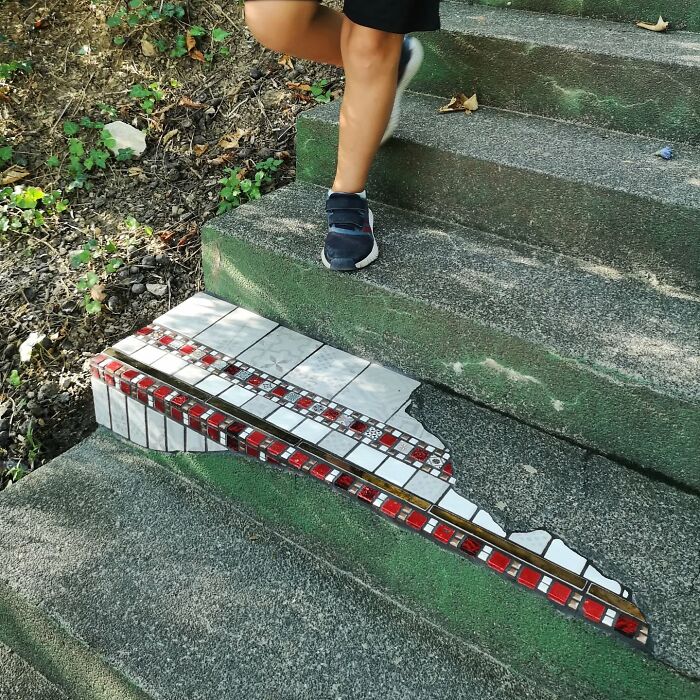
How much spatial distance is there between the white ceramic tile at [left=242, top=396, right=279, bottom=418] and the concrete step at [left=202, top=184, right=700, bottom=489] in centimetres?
31

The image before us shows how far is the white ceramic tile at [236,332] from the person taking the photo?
6.75ft

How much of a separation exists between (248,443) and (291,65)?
2.01 metres

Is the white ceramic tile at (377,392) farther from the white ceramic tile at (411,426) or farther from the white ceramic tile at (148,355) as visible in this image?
the white ceramic tile at (148,355)

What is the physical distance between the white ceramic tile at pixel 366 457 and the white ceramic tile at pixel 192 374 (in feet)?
1.67

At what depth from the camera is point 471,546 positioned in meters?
1.49

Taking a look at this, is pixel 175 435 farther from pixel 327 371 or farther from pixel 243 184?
pixel 243 184

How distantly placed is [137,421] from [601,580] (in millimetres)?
1316

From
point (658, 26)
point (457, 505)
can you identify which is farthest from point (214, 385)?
point (658, 26)

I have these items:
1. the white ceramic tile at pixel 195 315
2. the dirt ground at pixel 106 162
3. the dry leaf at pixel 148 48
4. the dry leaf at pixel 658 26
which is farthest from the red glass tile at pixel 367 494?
the dry leaf at pixel 148 48

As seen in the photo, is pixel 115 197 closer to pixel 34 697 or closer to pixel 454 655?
pixel 34 697

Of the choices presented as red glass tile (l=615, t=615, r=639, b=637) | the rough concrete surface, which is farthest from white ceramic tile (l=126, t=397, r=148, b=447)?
red glass tile (l=615, t=615, r=639, b=637)

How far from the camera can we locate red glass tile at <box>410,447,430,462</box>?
169 cm

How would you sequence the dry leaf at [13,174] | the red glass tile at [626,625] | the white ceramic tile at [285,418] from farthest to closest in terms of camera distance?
the dry leaf at [13,174]
the white ceramic tile at [285,418]
the red glass tile at [626,625]

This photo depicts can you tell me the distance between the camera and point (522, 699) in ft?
4.89
